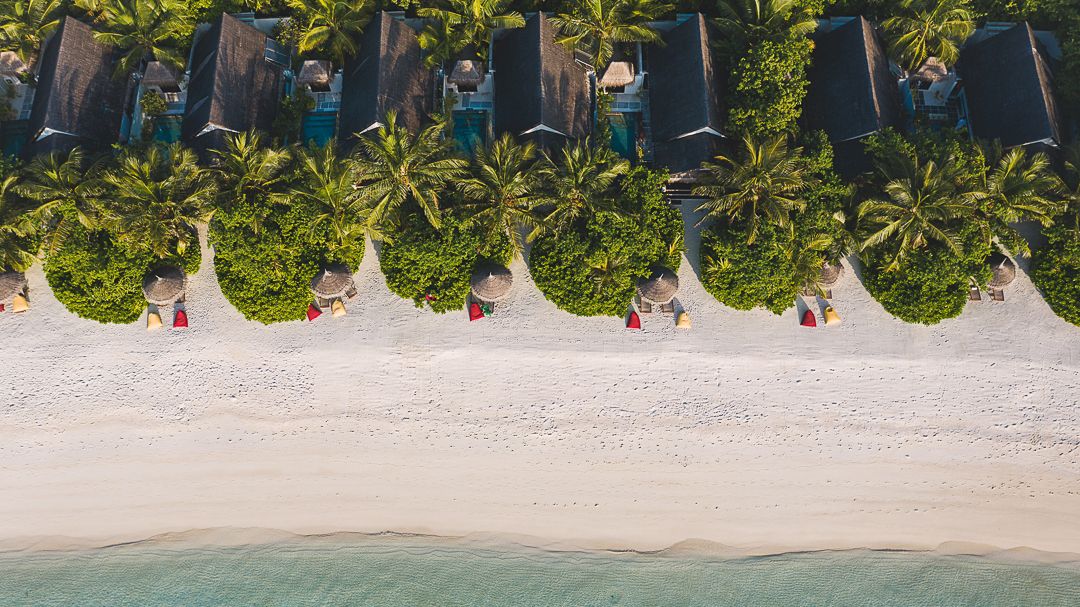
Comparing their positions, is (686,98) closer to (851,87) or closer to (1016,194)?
(851,87)

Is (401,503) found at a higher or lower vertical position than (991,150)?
lower

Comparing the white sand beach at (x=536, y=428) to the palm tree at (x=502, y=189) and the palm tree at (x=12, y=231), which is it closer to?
the palm tree at (x=12, y=231)

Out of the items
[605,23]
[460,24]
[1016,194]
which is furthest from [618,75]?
[1016,194]

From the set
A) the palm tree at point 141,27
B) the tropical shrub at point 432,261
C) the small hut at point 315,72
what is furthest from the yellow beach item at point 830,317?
the palm tree at point 141,27

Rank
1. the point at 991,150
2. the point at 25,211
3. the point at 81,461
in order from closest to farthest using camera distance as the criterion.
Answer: the point at 25,211, the point at 991,150, the point at 81,461

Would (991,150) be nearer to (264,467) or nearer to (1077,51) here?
(1077,51)

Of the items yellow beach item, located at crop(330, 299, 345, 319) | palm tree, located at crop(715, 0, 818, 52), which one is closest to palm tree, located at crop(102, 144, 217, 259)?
yellow beach item, located at crop(330, 299, 345, 319)

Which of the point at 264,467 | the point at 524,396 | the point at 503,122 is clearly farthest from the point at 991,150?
the point at 264,467

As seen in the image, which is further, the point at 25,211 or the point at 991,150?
the point at 991,150

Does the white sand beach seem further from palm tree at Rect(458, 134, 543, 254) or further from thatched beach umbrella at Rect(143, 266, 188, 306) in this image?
palm tree at Rect(458, 134, 543, 254)
